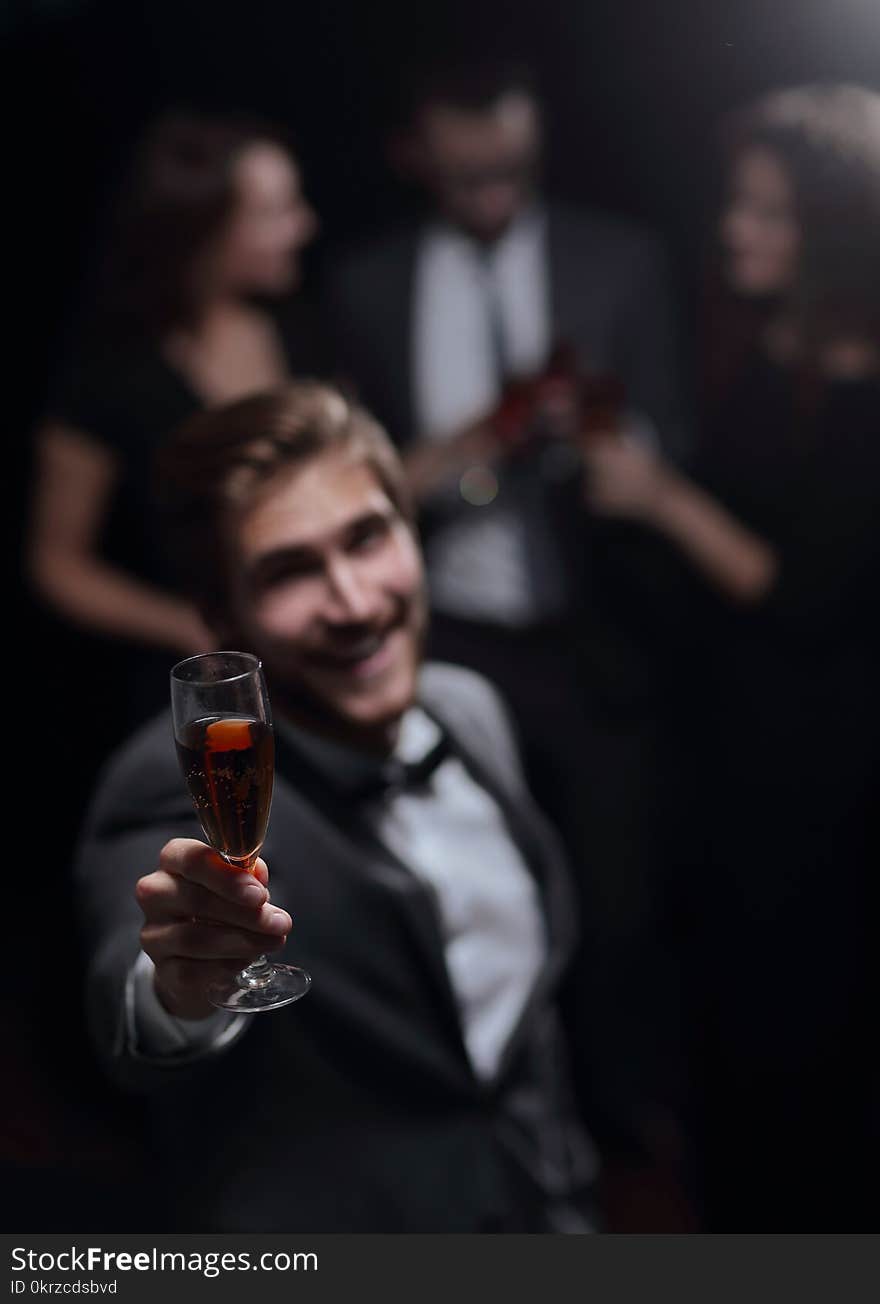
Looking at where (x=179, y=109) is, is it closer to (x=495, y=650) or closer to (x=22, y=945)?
(x=495, y=650)

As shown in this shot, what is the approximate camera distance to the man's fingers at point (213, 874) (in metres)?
0.94

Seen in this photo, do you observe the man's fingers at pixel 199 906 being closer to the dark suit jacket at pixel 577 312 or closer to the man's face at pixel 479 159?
the dark suit jacket at pixel 577 312

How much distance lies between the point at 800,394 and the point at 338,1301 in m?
1.24

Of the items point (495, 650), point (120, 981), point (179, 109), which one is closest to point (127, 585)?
point (495, 650)

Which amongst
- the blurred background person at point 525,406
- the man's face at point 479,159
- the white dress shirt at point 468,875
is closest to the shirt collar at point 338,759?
the white dress shirt at point 468,875

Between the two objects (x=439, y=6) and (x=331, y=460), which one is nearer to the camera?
(x=331, y=460)

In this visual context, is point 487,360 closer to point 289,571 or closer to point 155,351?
point 155,351

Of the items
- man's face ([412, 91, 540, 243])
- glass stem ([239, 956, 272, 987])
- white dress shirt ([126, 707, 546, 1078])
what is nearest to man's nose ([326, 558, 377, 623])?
white dress shirt ([126, 707, 546, 1078])

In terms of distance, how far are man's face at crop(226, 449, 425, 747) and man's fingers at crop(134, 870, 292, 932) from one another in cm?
26

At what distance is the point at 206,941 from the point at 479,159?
1.44 m

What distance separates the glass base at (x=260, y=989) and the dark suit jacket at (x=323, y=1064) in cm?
8

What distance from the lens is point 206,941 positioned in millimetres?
973

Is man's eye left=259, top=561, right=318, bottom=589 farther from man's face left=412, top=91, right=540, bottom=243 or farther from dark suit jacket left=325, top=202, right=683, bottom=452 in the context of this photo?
man's face left=412, top=91, right=540, bottom=243

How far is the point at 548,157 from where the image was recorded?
221 centimetres
